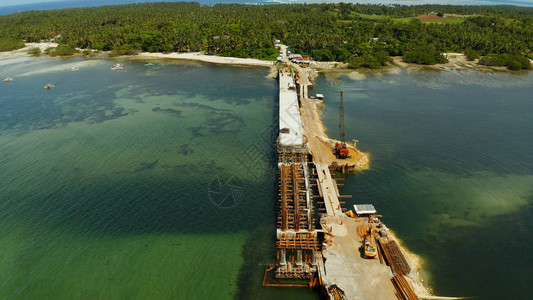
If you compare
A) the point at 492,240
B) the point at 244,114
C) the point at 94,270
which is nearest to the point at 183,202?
the point at 94,270

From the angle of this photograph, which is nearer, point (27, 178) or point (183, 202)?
point (183, 202)

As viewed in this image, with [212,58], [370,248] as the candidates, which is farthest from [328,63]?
[370,248]

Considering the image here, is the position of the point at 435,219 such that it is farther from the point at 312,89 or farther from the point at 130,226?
the point at 312,89

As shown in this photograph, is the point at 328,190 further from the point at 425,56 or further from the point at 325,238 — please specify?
the point at 425,56

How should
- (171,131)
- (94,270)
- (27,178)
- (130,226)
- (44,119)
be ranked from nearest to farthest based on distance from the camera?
(94,270), (130,226), (27,178), (171,131), (44,119)

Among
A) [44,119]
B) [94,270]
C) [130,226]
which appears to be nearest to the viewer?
[94,270]

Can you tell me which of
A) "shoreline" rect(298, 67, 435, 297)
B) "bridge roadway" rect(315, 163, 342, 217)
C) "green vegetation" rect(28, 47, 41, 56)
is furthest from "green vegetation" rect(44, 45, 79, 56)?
"shoreline" rect(298, 67, 435, 297)
